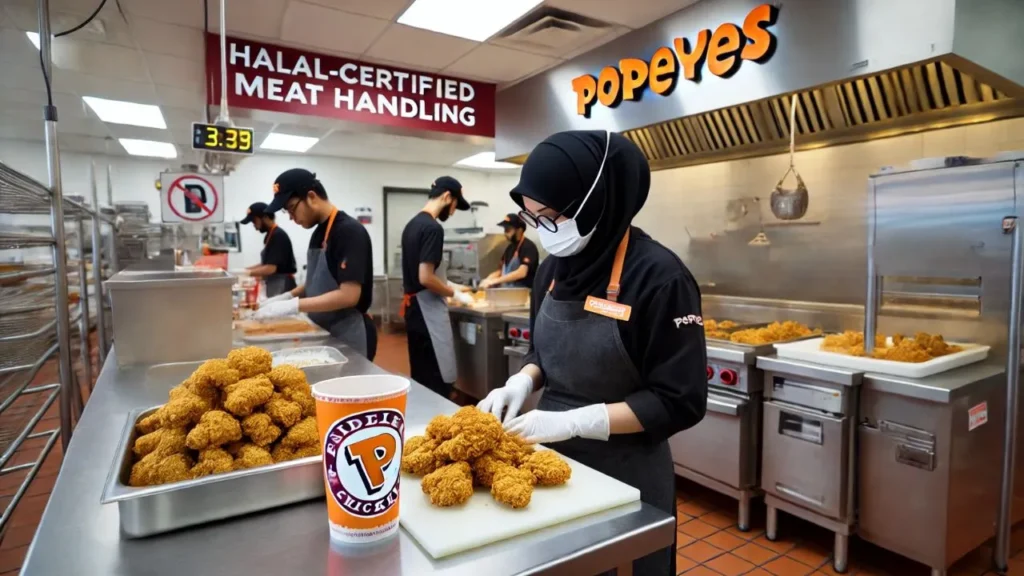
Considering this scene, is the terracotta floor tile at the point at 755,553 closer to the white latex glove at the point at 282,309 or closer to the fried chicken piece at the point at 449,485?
the fried chicken piece at the point at 449,485

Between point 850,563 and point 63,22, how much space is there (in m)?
5.46

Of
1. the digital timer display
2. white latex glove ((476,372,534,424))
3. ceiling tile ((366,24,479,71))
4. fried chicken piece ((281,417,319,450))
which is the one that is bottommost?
white latex glove ((476,372,534,424))

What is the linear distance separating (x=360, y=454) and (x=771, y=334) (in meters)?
2.84

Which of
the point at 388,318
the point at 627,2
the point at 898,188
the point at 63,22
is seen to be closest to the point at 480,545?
the point at 898,188

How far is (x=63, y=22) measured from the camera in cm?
369

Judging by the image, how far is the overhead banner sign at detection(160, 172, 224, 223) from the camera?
4.88 meters

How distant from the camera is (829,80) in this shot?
270cm

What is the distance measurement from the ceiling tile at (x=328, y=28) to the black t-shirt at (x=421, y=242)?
1.29m

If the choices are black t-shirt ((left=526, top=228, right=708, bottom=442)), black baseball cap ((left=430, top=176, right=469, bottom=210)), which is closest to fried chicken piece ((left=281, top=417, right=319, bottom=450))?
black t-shirt ((left=526, top=228, right=708, bottom=442))

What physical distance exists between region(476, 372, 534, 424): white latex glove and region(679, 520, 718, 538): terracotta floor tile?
5.85 ft

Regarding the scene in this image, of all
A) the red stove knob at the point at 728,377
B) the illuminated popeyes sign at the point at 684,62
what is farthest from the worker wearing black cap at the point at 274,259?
the red stove knob at the point at 728,377

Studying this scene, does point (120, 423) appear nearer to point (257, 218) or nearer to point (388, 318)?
point (257, 218)

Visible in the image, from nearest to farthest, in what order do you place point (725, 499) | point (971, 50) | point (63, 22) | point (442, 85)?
1. point (971, 50)
2. point (725, 499)
3. point (63, 22)
4. point (442, 85)

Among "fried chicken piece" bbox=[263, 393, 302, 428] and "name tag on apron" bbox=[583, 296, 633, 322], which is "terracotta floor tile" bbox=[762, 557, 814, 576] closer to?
"name tag on apron" bbox=[583, 296, 633, 322]
